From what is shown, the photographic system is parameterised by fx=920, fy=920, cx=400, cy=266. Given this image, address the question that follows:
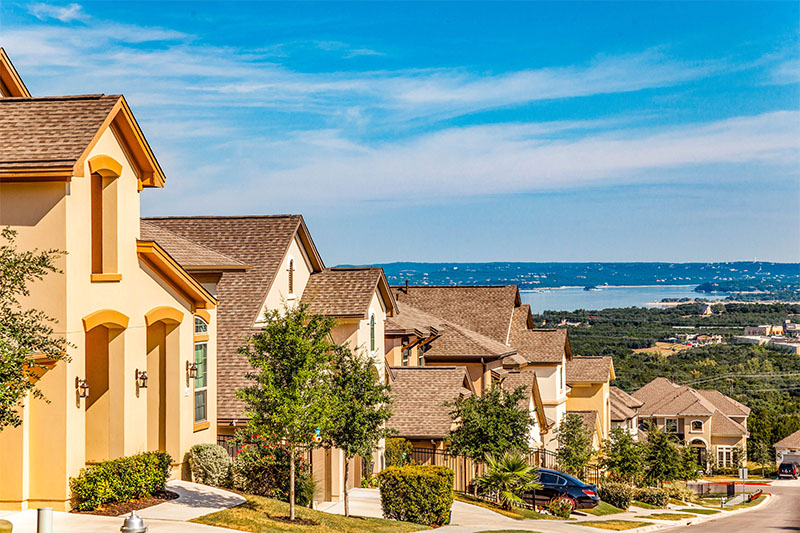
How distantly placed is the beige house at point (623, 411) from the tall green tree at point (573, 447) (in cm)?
2423

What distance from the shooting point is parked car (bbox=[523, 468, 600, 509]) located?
36.1 metres

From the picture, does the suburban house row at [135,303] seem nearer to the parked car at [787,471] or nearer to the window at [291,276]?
the window at [291,276]

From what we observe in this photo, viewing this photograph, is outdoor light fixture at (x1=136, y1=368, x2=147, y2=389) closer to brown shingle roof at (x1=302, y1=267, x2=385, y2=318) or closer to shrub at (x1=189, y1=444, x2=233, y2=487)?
shrub at (x1=189, y1=444, x2=233, y2=487)

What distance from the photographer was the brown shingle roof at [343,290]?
105ft

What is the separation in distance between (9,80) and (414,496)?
15.9 m

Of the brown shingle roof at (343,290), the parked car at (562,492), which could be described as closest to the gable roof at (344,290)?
the brown shingle roof at (343,290)

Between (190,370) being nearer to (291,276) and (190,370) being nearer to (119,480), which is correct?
(119,480)

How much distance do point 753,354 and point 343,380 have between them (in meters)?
161

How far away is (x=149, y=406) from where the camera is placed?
24812 mm

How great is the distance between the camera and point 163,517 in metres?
19.7

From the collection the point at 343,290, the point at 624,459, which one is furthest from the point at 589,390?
the point at 343,290

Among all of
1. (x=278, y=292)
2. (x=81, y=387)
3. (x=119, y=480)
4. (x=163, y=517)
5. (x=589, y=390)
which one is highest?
(x=278, y=292)

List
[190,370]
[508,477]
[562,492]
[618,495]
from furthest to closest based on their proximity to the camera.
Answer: [618,495], [562,492], [508,477], [190,370]

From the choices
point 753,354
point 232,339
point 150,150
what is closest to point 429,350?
point 232,339
